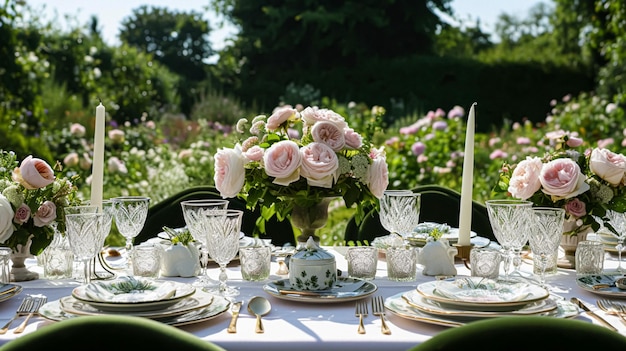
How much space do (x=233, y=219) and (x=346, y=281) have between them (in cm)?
33

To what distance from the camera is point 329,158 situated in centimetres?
183

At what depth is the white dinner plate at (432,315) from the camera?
4.70ft

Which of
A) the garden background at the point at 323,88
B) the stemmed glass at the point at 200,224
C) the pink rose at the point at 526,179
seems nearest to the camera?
the stemmed glass at the point at 200,224

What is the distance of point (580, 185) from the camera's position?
79.5 inches

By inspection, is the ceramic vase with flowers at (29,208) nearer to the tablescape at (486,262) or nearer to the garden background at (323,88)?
the tablescape at (486,262)

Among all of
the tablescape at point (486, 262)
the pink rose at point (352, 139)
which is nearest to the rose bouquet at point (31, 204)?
the pink rose at point (352, 139)

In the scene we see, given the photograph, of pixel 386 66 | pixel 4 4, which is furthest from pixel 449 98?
pixel 4 4

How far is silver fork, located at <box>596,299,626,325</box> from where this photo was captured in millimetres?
1511

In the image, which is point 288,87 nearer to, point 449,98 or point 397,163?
point 449,98

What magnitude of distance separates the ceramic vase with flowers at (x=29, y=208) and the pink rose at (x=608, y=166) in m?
1.44

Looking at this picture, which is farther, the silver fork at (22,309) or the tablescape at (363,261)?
the tablescape at (363,261)

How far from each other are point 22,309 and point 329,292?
2.20 ft

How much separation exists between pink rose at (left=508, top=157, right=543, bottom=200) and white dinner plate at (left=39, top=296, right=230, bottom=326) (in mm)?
974

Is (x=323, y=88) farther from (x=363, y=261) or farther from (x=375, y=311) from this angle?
(x=375, y=311)
